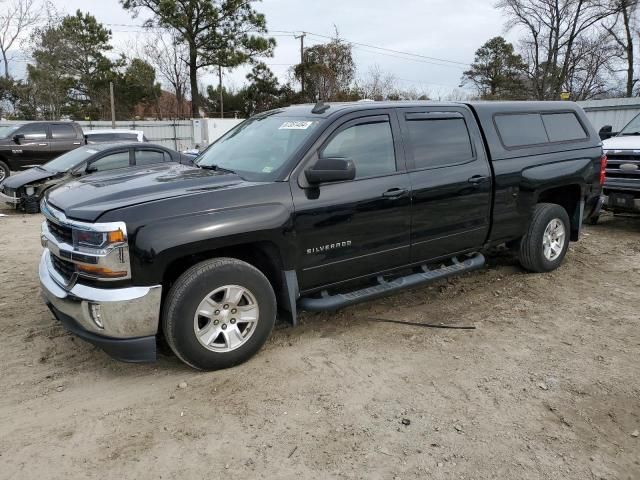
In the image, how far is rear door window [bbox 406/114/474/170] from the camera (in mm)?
4598

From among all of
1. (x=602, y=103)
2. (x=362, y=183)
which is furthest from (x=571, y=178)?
(x=602, y=103)

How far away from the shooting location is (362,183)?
4.20 metres

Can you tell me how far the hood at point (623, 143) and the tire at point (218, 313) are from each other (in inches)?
270

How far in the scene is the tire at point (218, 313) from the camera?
344cm

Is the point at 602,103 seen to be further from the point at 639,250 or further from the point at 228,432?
the point at 228,432

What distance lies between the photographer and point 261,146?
439 cm

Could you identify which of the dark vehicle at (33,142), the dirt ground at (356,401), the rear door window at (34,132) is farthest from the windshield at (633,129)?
the rear door window at (34,132)

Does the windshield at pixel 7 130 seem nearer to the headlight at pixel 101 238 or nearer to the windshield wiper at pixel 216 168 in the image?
the windshield wiper at pixel 216 168

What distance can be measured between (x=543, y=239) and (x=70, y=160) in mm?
8865

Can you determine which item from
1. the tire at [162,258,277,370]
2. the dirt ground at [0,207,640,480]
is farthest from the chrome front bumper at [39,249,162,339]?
the dirt ground at [0,207,640,480]

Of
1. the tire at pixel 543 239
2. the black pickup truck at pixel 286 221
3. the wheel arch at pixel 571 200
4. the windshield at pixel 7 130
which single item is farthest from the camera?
the windshield at pixel 7 130

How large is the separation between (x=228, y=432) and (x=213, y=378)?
637 millimetres

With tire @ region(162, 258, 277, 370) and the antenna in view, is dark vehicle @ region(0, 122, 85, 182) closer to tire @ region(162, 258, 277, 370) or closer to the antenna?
the antenna

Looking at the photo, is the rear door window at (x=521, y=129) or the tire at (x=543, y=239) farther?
the tire at (x=543, y=239)
